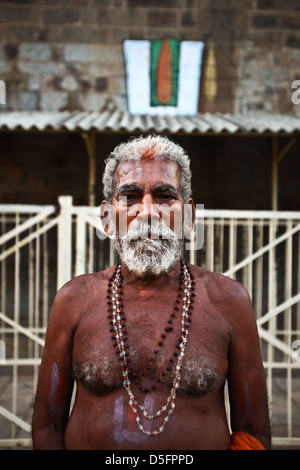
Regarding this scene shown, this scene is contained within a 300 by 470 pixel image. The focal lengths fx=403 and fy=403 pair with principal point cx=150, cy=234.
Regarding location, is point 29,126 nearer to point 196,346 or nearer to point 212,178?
point 212,178

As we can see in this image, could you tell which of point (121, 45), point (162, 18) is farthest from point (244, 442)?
point (162, 18)

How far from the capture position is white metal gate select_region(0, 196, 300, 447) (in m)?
3.48

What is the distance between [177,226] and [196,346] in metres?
0.45

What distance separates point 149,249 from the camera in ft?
4.89

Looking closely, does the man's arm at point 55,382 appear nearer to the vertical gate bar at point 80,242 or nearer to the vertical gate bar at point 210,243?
the vertical gate bar at point 80,242

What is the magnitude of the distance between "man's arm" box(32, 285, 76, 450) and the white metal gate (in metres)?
1.95

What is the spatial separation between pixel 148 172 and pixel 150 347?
2.13ft

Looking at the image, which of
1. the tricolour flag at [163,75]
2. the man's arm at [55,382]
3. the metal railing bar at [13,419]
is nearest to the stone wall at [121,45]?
the tricolour flag at [163,75]

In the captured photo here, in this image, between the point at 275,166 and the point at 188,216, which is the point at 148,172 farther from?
the point at 275,166

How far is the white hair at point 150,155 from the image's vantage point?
1.55 metres

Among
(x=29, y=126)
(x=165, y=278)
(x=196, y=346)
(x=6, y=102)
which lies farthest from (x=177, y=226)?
(x=6, y=102)

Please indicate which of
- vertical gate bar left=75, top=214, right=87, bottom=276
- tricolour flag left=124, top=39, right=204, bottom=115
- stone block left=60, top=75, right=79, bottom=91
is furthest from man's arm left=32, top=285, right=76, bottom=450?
stone block left=60, top=75, right=79, bottom=91

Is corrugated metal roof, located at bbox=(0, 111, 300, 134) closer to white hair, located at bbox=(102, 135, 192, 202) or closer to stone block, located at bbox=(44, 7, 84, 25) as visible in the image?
stone block, located at bbox=(44, 7, 84, 25)

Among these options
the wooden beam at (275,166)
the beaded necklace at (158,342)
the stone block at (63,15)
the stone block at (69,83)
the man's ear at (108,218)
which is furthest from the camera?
the stone block at (69,83)
